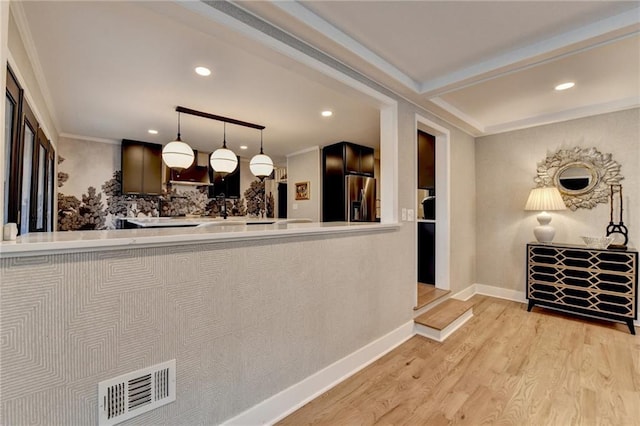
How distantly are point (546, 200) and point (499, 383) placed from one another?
2346 mm

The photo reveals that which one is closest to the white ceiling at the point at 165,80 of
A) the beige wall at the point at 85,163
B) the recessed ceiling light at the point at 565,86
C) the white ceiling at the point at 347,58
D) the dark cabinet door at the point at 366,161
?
the white ceiling at the point at 347,58

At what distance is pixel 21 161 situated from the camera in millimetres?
1914

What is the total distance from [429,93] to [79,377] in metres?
3.07

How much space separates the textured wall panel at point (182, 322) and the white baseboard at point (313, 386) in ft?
0.16

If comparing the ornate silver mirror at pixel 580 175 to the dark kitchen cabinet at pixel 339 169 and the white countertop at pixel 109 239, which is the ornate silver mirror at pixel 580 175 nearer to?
the dark kitchen cabinet at pixel 339 169

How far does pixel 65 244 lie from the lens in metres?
1.00

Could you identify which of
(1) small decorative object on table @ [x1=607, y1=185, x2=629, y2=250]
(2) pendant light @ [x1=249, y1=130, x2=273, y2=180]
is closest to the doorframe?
(1) small decorative object on table @ [x1=607, y1=185, x2=629, y2=250]

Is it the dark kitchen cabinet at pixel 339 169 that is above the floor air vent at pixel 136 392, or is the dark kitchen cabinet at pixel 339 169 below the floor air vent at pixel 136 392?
above

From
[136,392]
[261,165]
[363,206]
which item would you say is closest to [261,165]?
[261,165]

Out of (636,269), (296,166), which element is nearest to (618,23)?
(636,269)

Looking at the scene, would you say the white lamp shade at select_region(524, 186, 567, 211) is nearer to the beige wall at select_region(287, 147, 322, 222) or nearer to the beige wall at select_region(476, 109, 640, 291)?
the beige wall at select_region(476, 109, 640, 291)

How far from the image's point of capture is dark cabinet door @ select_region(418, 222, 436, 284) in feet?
12.0

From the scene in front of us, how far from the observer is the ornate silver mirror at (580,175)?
124 inches

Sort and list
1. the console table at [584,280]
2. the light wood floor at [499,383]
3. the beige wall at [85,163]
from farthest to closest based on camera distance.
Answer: the beige wall at [85,163] < the console table at [584,280] < the light wood floor at [499,383]
